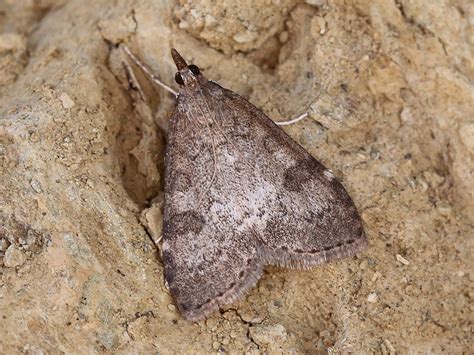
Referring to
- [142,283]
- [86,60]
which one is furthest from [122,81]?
[142,283]

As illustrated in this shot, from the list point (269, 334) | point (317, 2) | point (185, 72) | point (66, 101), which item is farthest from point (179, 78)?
point (269, 334)

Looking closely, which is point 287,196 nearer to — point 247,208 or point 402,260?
point 247,208

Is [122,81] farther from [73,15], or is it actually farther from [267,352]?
[267,352]

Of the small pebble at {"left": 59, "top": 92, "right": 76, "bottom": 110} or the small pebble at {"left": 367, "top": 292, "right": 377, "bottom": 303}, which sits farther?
the small pebble at {"left": 59, "top": 92, "right": 76, "bottom": 110}

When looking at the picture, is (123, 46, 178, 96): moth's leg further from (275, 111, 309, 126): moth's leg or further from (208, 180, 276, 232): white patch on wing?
(208, 180, 276, 232): white patch on wing

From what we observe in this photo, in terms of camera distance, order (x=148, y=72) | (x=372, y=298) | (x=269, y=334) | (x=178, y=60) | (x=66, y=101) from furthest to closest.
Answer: (x=148, y=72) < (x=178, y=60) < (x=66, y=101) < (x=372, y=298) < (x=269, y=334)

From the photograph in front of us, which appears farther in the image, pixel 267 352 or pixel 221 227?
pixel 221 227

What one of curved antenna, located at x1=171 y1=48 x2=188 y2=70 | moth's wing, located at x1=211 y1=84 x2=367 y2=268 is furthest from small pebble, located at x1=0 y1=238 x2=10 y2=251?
curved antenna, located at x1=171 y1=48 x2=188 y2=70
